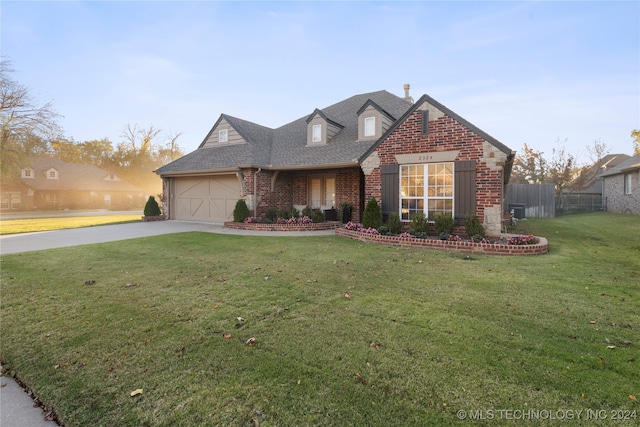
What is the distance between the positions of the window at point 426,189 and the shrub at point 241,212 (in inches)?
270

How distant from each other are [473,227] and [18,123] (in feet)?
119

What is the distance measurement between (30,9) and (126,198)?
36911 mm

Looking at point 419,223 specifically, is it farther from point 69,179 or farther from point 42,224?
point 69,179

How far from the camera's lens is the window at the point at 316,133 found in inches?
599

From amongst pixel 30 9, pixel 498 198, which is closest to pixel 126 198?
pixel 30 9

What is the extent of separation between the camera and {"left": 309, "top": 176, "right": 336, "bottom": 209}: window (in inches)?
588

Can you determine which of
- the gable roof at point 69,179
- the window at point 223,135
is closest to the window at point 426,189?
the window at point 223,135

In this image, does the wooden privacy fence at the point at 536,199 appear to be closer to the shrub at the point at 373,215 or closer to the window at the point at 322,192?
the window at the point at 322,192

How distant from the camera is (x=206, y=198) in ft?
52.9

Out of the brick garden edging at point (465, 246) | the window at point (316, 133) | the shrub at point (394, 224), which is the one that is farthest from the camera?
the window at point (316, 133)

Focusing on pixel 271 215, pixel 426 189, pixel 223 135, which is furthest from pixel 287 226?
pixel 223 135

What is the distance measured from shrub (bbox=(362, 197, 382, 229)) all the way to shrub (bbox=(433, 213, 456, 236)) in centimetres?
180

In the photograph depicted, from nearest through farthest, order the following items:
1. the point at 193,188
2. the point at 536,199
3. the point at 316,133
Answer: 1. the point at 316,133
2. the point at 193,188
3. the point at 536,199

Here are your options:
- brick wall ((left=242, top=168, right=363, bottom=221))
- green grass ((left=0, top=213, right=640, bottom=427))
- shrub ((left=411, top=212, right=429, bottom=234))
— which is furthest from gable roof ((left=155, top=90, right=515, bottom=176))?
green grass ((left=0, top=213, right=640, bottom=427))
